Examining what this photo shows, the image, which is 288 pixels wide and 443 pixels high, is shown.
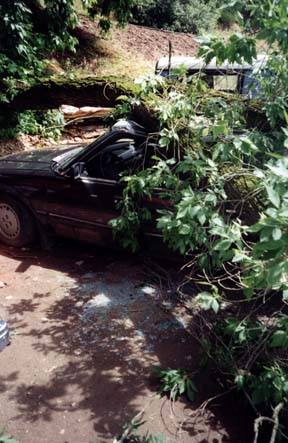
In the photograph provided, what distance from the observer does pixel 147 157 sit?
4090mm

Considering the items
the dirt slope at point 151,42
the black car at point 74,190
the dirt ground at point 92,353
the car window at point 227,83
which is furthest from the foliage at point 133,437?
the dirt slope at point 151,42

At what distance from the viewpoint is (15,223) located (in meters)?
4.99

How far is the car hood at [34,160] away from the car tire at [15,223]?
404mm

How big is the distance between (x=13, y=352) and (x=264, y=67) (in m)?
3.15

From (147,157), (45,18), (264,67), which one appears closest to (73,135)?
(45,18)

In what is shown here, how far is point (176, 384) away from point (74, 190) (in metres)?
2.46

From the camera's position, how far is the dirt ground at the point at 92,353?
9.10 feet

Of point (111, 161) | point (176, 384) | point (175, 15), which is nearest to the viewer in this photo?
point (176, 384)

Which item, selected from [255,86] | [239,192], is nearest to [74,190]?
[239,192]

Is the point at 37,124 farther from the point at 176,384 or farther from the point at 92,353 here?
the point at 176,384

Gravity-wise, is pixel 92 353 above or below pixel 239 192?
below

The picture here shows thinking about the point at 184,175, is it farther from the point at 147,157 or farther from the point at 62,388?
the point at 62,388

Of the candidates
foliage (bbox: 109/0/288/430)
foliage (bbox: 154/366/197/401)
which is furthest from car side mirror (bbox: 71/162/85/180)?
foliage (bbox: 154/366/197/401)

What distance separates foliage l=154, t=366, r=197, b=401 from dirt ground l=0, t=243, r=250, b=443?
2.8 inches
